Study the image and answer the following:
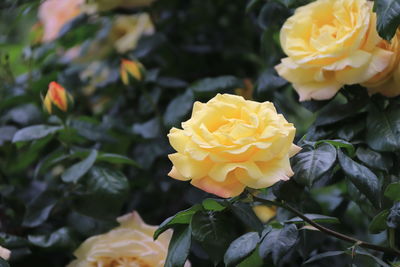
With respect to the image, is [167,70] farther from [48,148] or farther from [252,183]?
[252,183]

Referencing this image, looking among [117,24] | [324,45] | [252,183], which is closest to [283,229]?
[252,183]

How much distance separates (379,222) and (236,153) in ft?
0.75

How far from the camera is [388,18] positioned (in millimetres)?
770

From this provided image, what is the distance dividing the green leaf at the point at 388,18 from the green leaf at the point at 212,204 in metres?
0.30

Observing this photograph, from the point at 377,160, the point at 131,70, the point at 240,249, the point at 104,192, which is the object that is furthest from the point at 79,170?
the point at 377,160

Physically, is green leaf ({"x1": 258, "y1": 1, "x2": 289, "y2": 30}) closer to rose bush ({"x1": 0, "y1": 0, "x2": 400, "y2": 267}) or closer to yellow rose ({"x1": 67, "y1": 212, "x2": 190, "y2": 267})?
rose bush ({"x1": 0, "y1": 0, "x2": 400, "y2": 267})

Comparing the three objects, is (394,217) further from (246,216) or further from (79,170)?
(79,170)

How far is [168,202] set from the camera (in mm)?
1259

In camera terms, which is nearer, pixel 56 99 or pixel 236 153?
pixel 236 153

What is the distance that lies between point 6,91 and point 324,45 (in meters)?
0.70

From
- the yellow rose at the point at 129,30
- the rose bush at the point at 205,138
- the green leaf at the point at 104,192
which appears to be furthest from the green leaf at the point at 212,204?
the yellow rose at the point at 129,30

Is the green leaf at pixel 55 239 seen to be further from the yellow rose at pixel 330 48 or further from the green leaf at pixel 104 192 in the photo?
the yellow rose at pixel 330 48

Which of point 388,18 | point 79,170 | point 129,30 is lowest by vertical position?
point 129,30

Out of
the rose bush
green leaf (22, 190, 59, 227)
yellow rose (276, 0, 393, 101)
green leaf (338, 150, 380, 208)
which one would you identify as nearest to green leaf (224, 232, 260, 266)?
the rose bush
